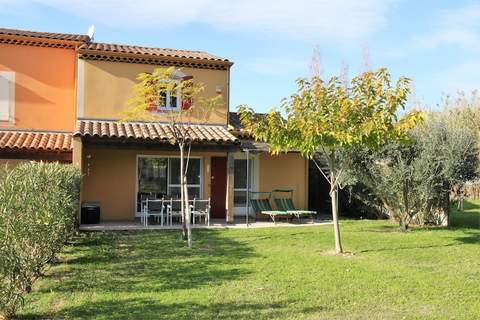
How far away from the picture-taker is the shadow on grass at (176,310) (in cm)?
609

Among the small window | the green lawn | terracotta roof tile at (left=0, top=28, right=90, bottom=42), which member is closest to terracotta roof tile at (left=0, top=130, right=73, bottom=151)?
the small window

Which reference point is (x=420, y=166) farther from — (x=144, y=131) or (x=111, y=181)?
(x=111, y=181)

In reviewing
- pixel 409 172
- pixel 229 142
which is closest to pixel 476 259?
pixel 409 172

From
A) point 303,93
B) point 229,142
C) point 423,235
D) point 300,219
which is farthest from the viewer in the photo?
point 300,219

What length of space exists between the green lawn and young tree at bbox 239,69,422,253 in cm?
170

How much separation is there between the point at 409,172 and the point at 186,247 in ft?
23.1

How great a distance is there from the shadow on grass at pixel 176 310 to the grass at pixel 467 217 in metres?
11.9

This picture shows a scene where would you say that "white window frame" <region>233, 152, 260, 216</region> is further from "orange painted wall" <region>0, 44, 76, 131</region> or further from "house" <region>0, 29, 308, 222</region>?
"orange painted wall" <region>0, 44, 76, 131</region>

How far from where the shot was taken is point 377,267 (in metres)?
9.21

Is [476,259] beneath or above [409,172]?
beneath

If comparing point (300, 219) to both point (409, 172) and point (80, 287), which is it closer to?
point (409, 172)

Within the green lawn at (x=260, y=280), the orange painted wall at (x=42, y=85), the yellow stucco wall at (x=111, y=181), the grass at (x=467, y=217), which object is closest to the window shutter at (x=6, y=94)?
the orange painted wall at (x=42, y=85)

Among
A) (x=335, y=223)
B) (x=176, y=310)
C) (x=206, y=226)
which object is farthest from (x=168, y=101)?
(x=176, y=310)

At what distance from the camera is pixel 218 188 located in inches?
733
